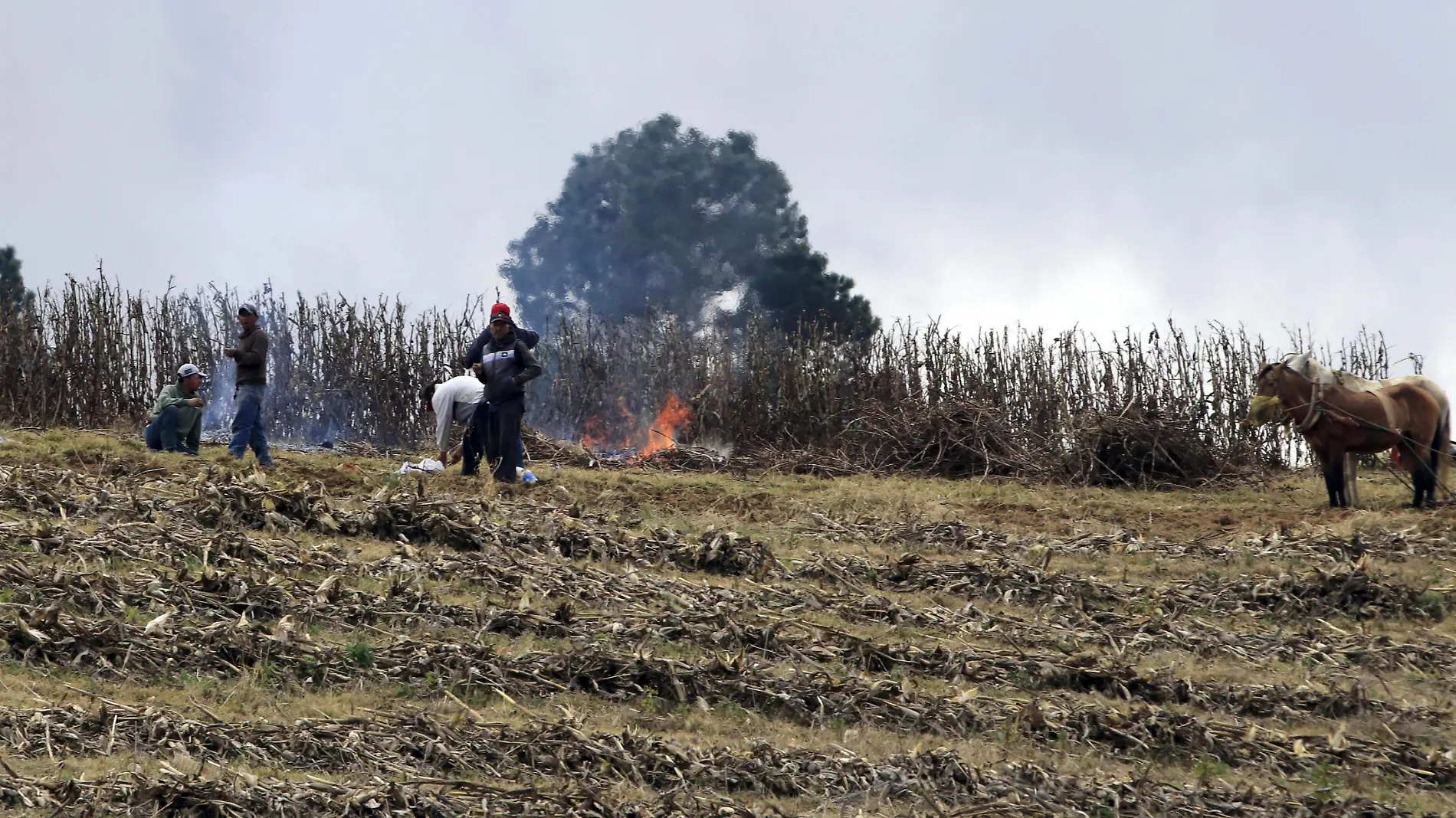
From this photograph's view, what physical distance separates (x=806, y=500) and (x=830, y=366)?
6303mm

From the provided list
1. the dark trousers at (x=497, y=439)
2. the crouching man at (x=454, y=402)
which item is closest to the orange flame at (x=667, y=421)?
the crouching man at (x=454, y=402)

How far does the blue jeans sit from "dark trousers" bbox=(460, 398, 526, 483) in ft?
5.80

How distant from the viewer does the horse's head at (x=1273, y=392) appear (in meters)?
13.5

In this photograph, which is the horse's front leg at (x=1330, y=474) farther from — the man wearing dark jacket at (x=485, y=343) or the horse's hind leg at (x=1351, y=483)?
the man wearing dark jacket at (x=485, y=343)

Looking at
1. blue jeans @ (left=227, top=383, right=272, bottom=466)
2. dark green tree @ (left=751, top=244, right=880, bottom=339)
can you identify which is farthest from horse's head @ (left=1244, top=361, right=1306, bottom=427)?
dark green tree @ (left=751, top=244, right=880, bottom=339)

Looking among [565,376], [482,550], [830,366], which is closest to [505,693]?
[482,550]

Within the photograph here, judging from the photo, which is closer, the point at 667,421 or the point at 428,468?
the point at 428,468

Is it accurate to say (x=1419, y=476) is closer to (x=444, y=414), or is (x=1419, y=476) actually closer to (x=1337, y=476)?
(x=1337, y=476)

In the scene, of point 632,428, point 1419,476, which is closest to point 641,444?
point 632,428

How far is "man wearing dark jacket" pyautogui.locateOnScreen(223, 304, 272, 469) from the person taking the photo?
41.8 ft

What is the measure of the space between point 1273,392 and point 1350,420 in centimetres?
80

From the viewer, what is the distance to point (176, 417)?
13.6m

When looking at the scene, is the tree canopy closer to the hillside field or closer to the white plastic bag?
the white plastic bag

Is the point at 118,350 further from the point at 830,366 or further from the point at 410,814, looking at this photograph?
the point at 410,814
